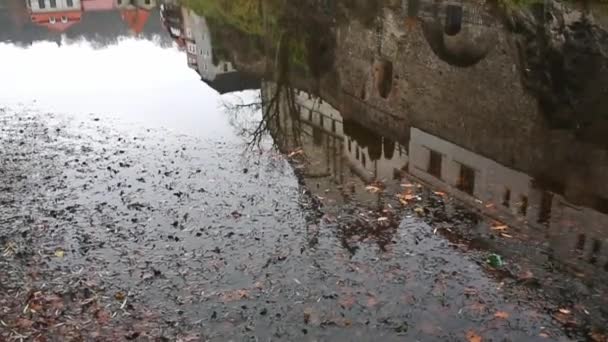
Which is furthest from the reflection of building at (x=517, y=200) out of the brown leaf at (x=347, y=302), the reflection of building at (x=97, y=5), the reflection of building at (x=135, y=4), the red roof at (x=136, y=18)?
the reflection of building at (x=97, y=5)

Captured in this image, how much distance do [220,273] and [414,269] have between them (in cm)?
281

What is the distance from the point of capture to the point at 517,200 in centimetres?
1065

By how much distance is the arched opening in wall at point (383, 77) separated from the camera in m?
19.2

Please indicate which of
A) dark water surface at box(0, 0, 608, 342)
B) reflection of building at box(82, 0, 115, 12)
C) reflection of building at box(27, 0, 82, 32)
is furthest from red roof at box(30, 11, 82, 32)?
dark water surface at box(0, 0, 608, 342)

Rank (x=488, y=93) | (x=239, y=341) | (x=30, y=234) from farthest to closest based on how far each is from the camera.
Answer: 1. (x=488, y=93)
2. (x=30, y=234)
3. (x=239, y=341)

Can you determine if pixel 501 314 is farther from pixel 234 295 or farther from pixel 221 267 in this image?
pixel 221 267

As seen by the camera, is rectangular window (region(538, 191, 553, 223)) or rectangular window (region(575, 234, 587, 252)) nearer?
rectangular window (region(575, 234, 587, 252))

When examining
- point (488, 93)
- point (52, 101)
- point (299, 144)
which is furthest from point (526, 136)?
point (52, 101)

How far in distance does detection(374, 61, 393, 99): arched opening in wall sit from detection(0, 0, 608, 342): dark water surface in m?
0.12

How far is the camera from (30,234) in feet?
30.2

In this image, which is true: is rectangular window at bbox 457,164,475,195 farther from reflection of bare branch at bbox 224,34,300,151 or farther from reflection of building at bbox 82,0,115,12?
reflection of building at bbox 82,0,115,12

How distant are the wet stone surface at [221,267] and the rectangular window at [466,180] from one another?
→ 75.3 inches

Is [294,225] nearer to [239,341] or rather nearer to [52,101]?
[239,341]

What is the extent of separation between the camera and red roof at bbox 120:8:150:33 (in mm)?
45203
